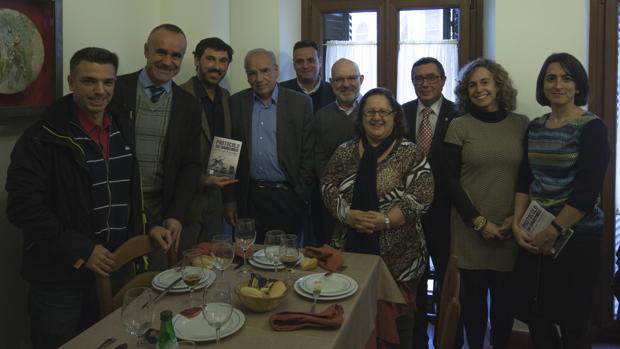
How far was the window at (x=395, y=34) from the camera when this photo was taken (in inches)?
132

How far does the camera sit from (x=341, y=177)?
2375 mm

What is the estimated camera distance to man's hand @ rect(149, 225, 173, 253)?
1970 mm

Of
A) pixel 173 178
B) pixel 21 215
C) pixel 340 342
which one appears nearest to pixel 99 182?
pixel 21 215

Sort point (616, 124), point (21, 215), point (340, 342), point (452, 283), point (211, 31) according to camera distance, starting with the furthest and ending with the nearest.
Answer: point (211, 31)
point (616, 124)
point (21, 215)
point (452, 283)
point (340, 342)

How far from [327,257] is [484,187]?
925 mm

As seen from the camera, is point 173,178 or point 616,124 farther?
point 616,124

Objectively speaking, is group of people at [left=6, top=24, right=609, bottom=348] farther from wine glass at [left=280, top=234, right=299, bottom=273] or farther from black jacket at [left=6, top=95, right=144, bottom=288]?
wine glass at [left=280, top=234, right=299, bottom=273]

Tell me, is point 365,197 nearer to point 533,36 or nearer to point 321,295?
point 321,295

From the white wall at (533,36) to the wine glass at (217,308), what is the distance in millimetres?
2093

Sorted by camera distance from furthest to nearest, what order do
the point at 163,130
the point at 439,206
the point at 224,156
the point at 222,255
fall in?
the point at 439,206 < the point at 224,156 < the point at 163,130 < the point at 222,255

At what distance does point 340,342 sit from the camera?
1.36m

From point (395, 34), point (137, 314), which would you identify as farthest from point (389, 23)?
point (137, 314)

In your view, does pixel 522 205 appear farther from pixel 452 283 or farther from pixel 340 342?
pixel 340 342

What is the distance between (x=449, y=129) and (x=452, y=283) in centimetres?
105
